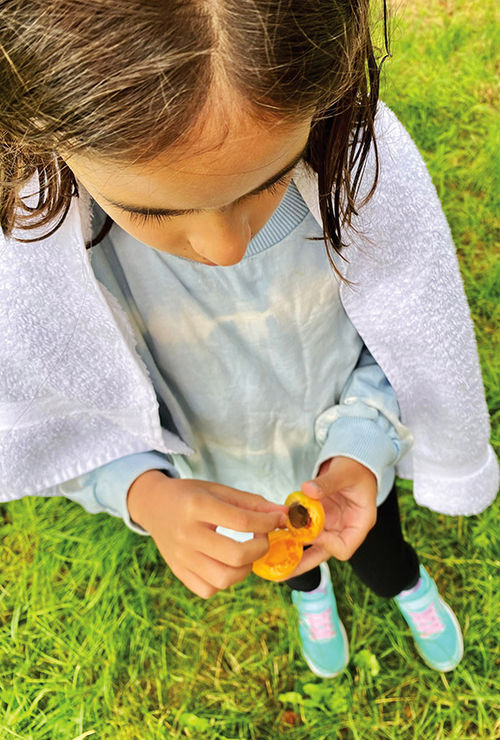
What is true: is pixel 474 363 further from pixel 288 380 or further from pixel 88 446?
pixel 88 446

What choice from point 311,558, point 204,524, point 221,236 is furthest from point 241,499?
point 221,236

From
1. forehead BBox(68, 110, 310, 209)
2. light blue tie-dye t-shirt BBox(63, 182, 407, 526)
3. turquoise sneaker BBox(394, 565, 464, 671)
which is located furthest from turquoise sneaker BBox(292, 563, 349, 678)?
forehead BBox(68, 110, 310, 209)

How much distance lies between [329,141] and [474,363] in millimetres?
515

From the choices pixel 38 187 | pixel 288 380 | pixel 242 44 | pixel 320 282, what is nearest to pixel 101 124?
pixel 242 44

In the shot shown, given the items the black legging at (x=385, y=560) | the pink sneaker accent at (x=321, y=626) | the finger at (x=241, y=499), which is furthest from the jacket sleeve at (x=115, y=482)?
the pink sneaker accent at (x=321, y=626)

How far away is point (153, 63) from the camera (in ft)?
1.78

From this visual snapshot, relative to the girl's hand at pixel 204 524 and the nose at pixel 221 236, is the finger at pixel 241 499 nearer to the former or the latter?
the girl's hand at pixel 204 524

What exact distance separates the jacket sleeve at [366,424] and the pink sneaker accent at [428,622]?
40 centimetres

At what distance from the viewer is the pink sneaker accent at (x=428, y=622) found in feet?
4.91

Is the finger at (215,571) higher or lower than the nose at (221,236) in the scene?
lower

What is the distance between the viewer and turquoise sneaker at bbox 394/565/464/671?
4.91ft

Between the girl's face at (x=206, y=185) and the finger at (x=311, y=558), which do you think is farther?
the finger at (x=311, y=558)

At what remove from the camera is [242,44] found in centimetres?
56

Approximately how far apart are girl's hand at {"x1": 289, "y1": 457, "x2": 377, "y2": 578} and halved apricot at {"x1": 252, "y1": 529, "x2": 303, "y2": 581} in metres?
0.06
